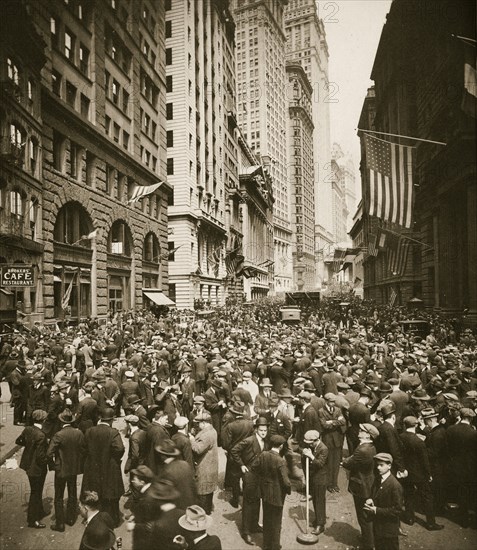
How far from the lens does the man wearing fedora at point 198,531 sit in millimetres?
4844

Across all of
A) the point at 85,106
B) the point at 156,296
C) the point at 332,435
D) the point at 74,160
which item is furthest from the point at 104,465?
the point at 156,296

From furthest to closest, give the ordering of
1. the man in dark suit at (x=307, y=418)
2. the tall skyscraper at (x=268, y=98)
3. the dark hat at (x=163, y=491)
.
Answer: the tall skyscraper at (x=268, y=98)
the man in dark suit at (x=307, y=418)
the dark hat at (x=163, y=491)

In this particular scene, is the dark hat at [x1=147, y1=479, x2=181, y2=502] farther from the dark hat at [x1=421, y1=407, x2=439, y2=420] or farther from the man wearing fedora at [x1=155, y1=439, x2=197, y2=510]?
the dark hat at [x1=421, y1=407, x2=439, y2=420]

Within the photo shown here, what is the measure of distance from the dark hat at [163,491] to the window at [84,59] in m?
29.1

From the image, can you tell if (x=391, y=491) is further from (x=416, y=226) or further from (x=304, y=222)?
(x=304, y=222)

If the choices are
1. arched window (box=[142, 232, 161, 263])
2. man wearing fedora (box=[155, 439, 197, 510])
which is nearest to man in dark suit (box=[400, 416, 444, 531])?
man wearing fedora (box=[155, 439, 197, 510])

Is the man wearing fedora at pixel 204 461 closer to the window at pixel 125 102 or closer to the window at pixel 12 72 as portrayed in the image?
the window at pixel 12 72

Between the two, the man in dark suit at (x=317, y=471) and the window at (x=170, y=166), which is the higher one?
the window at (x=170, y=166)

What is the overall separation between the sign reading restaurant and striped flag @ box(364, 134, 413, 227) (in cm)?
1225

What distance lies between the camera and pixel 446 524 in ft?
23.6

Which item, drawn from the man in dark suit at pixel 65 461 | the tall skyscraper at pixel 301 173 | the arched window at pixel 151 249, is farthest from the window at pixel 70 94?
the tall skyscraper at pixel 301 173

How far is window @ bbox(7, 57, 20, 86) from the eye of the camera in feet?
60.8

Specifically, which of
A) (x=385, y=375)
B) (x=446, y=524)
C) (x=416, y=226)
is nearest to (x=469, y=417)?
(x=446, y=524)

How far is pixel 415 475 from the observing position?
→ 707 centimetres
